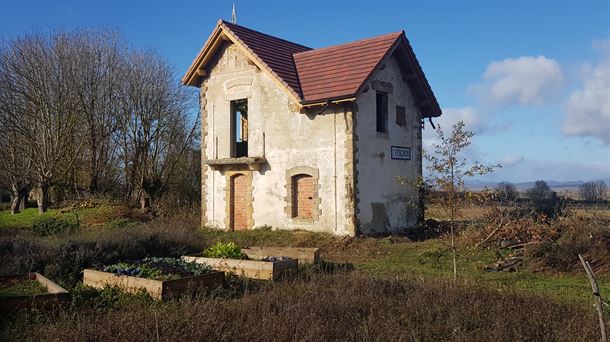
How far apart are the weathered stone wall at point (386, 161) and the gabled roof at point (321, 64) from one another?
624 millimetres

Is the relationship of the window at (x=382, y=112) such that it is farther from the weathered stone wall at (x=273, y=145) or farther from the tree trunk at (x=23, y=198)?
the tree trunk at (x=23, y=198)

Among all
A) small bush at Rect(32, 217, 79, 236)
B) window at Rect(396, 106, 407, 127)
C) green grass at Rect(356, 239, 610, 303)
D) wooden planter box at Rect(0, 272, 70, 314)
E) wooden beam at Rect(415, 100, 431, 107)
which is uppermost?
wooden beam at Rect(415, 100, 431, 107)

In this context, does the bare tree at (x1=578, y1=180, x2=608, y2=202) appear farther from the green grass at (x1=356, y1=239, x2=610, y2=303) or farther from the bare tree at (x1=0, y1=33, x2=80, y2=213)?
the bare tree at (x1=0, y1=33, x2=80, y2=213)

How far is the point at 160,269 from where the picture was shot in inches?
380

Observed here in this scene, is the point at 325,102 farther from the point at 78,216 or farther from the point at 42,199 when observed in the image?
the point at 42,199

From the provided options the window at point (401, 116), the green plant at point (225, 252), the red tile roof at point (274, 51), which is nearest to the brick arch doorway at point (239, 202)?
the red tile roof at point (274, 51)

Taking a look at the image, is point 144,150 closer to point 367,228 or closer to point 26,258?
point 367,228

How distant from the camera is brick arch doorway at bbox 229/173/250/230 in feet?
68.3

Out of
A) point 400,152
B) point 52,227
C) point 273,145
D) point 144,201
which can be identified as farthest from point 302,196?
point 144,201

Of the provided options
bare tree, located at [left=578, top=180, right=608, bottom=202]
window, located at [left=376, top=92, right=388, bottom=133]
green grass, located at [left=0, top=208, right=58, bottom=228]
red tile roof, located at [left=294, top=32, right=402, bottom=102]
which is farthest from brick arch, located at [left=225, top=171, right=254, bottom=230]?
bare tree, located at [left=578, top=180, right=608, bottom=202]

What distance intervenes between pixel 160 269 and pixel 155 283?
1398 millimetres

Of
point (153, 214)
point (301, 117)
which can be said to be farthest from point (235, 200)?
point (153, 214)

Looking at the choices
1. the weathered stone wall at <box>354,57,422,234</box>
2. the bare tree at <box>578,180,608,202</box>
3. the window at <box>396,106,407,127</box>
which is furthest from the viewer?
the bare tree at <box>578,180,608,202</box>

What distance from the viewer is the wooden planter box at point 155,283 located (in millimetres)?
8242
